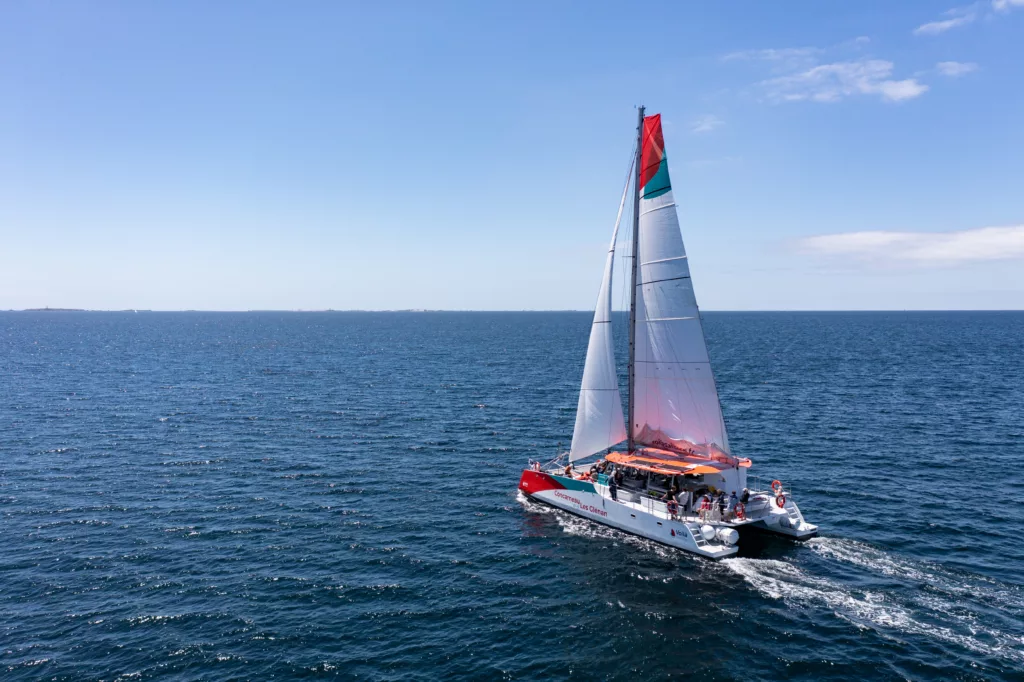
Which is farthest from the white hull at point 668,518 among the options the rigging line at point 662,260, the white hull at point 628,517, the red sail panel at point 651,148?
the red sail panel at point 651,148

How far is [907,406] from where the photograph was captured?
2552 inches

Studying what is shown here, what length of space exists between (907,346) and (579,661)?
5701 inches

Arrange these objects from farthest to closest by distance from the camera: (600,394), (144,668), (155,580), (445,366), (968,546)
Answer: (445,366)
(600,394)
(968,546)
(155,580)
(144,668)

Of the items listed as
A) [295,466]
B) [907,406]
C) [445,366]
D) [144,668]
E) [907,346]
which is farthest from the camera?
[907,346]

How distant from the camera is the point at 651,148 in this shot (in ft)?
113

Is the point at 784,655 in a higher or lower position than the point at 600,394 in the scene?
lower

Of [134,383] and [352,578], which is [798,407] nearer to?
[352,578]

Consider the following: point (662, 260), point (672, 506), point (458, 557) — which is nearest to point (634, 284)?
point (662, 260)

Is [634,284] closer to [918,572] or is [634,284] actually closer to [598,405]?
[598,405]

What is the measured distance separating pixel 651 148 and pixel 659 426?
16.8 metres

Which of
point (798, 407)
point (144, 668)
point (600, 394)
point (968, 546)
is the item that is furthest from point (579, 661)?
point (798, 407)

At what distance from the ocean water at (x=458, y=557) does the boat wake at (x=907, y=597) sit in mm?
112

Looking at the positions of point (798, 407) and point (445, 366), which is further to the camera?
point (445, 366)

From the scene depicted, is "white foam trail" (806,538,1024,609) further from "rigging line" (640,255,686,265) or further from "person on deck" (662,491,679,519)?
"rigging line" (640,255,686,265)
